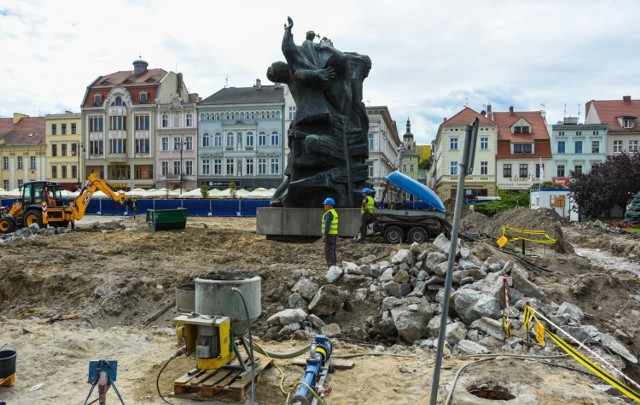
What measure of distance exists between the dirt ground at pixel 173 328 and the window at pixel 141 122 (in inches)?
1656

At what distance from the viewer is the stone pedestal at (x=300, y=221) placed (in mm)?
16406

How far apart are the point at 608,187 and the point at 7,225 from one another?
32.9m

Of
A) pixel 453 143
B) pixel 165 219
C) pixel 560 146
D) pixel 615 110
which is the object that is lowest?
pixel 165 219

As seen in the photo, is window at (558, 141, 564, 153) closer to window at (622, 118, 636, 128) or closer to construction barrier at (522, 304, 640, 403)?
window at (622, 118, 636, 128)

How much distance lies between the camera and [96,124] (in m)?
58.5

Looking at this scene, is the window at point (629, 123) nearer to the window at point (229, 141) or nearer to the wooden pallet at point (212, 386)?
the window at point (229, 141)

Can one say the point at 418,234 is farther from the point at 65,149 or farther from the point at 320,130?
the point at 65,149

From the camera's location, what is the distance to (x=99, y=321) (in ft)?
30.1

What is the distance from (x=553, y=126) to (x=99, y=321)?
169 ft

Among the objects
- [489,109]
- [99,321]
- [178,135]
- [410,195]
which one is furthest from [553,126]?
[99,321]

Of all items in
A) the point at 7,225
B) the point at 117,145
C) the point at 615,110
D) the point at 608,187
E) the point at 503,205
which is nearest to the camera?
the point at 7,225

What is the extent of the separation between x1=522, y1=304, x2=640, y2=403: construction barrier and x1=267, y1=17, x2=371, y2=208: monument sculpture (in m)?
9.88

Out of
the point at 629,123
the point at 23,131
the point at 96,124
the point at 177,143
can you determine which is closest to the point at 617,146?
the point at 629,123

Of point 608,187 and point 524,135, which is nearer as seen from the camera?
point 608,187
